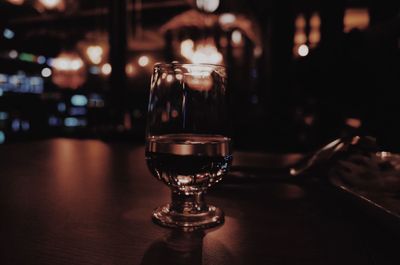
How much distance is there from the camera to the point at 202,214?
427mm

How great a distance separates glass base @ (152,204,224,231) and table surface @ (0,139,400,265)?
0.4 inches

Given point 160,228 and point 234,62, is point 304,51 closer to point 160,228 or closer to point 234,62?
point 160,228

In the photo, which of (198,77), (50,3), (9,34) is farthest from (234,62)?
(198,77)

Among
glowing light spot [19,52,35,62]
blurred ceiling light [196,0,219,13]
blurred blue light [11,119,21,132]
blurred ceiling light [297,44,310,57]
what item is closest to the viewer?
blurred ceiling light [297,44,310,57]

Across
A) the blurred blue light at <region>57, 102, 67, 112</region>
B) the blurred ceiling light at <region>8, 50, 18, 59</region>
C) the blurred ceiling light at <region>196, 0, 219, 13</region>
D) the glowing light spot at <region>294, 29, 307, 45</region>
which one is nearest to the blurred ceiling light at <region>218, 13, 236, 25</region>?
the glowing light spot at <region>294, 29, 307, 45</region>

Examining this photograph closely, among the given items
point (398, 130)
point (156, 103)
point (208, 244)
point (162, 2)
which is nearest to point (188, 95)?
point (156, 103)

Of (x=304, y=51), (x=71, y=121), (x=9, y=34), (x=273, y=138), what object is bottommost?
(x=71, y=121)

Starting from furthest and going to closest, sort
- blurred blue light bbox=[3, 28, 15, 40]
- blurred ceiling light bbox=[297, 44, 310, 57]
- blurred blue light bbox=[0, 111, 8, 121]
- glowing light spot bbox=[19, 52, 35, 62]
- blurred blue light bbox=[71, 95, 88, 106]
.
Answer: blurred blue light bbox=[71, 95, 88, 106] → glowing light spot bbox=[19, 52, 35, 62] → blurred blue light bbox=[3, 28, 15, 40] → blurred blue light bbox=[0, 111, 8, 121] → blurred ceiling light bbox=[297, 44, 310, 57]

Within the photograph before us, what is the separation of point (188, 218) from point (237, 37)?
7.41 meters

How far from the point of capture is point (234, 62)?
7.71 metres

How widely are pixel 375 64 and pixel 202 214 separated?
5.89 feet

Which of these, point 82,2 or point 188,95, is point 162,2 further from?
point 188,95

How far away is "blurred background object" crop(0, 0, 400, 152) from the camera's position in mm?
1971

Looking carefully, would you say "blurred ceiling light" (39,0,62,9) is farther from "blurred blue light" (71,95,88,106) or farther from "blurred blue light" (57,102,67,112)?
→ "blurred blue light" (71,95,88,106)
